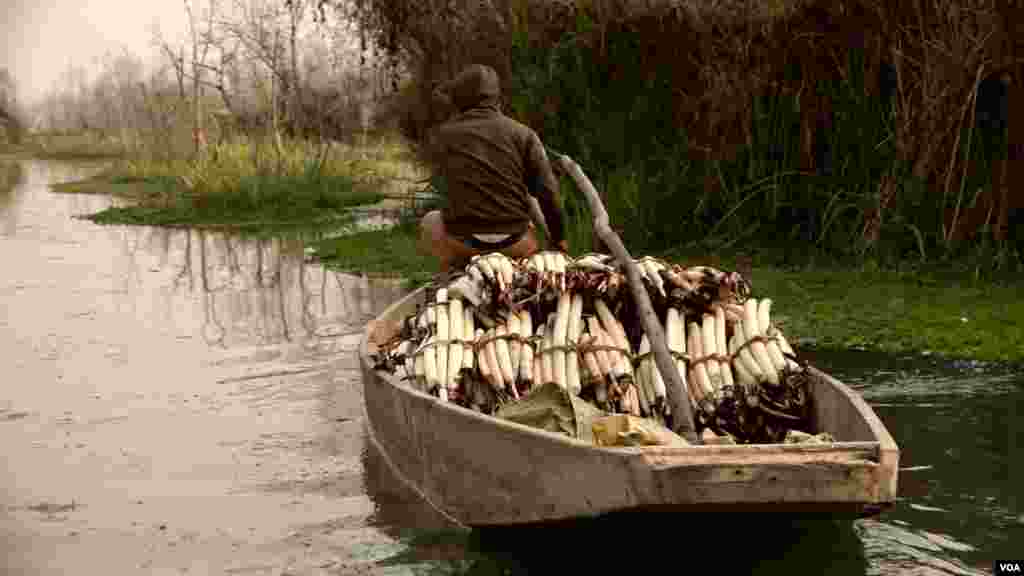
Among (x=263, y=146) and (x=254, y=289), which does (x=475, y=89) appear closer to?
(x=254, y=289)

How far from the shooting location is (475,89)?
7770mm

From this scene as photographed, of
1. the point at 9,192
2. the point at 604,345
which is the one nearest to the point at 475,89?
the point at 604,345

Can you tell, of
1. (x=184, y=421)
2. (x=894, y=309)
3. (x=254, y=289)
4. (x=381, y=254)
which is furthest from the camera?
(x=381, y=254)

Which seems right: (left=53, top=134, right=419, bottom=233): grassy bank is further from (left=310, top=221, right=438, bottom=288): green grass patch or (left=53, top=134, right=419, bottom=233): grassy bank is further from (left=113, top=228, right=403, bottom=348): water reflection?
(left=310, top=221, right=438, bottom=288): green grass patch

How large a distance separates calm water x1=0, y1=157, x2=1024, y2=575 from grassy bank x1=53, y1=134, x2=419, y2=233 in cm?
797

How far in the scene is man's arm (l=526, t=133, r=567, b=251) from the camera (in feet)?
25.6

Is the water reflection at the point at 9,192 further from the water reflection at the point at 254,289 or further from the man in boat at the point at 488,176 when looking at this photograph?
the man in boat at the point at 488,176

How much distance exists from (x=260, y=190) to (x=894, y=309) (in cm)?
1307

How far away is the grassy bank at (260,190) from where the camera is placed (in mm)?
20688

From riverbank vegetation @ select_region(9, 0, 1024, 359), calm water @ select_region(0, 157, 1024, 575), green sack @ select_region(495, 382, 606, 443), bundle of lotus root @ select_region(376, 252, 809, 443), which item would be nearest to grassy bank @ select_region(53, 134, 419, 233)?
riverbank vegetation @ select_region(9, 0, 1024, 359)

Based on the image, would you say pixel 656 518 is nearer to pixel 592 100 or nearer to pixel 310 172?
pixel 592 100

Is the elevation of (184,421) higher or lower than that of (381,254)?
lower

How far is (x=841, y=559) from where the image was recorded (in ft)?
17.7

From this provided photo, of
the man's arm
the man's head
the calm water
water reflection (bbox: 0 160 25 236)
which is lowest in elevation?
the calm water
